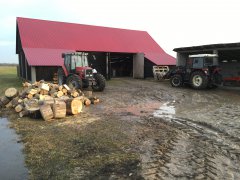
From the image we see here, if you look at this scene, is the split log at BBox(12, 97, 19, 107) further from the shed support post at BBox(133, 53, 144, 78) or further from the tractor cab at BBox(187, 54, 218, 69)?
the shed support post at BBox(133, 53, 144, 78)

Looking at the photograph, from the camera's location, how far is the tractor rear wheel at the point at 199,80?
57.5ft

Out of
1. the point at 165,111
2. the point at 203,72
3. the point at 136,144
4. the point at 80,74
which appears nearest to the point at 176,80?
the point at 203,72

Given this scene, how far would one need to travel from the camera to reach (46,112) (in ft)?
30.8

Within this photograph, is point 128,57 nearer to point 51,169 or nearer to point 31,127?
point 31,127

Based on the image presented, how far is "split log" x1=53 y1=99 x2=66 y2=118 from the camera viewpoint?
9.54 meters

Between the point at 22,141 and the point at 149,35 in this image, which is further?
the point at 149,35

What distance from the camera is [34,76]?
20.7 meters

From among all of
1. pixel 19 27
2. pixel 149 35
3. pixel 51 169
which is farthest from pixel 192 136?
pixel 149 35

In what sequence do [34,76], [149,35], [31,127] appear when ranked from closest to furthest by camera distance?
1. [31,127]
2. [34,76]
3. [149,35]

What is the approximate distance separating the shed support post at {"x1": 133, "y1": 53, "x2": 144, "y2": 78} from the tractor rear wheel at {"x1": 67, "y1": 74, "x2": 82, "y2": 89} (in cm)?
1168

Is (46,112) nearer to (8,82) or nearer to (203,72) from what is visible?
(203,72)

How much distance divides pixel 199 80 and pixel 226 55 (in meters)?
5.19

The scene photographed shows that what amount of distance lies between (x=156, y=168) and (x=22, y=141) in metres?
3.53

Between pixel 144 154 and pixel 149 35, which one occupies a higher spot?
pixel 149 35
